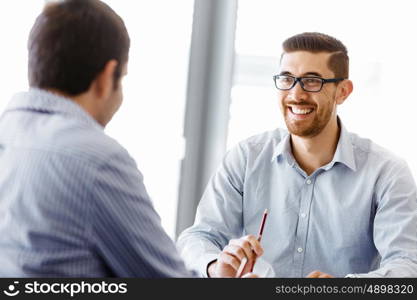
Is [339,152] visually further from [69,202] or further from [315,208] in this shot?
[69,202]

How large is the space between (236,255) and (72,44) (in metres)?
0.76

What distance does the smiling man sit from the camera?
2.12 m

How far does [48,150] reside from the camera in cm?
115

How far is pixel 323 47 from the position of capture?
231 cm

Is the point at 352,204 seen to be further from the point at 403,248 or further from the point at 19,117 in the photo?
the point at 19,117

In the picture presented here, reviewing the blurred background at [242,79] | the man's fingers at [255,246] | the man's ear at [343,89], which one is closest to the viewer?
the man's fingers at [255,246]

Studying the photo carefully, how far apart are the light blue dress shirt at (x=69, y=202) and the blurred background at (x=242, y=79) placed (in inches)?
67.0

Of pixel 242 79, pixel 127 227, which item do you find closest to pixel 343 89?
pixel 242 79

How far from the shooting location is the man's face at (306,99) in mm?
2275

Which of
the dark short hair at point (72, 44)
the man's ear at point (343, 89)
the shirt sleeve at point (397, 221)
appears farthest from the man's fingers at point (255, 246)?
the man's ear at point (343, 89)

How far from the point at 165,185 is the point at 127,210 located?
1.85m

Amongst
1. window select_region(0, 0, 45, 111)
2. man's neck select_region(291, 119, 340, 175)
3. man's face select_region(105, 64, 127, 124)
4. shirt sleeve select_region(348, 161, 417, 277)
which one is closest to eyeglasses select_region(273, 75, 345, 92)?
man's neck select_region(291, 119, 340, 175)

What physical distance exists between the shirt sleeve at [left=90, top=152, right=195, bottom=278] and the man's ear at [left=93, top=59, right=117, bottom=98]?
158 mm

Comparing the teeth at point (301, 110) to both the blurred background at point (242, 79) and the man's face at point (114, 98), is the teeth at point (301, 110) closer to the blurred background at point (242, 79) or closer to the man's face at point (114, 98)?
the blurred background at point (242, 79)
